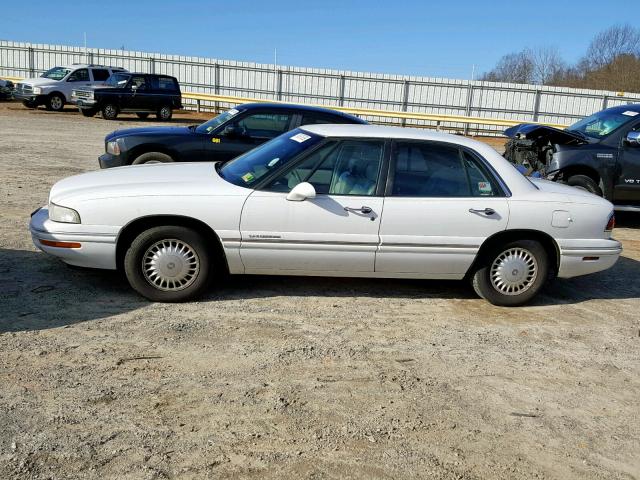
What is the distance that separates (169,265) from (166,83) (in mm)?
21896

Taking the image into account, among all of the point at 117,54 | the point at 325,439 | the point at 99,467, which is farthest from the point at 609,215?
the point at 117,54

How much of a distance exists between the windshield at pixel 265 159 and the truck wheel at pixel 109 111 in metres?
20.3

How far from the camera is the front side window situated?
5.54 m

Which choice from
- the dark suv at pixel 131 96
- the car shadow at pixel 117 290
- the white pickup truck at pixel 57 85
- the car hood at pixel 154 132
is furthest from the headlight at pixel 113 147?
the white pickup truck at pixel 57 85

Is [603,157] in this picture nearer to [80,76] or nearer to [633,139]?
[633,139]

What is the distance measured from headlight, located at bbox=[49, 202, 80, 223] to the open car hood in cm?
693

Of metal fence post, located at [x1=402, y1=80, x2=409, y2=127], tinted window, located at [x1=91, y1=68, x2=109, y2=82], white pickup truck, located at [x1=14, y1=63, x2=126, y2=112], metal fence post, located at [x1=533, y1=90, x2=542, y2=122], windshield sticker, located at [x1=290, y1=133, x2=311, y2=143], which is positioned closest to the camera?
windshield sticker, located at [x1=290, y1=133, x2=311, y2=143]

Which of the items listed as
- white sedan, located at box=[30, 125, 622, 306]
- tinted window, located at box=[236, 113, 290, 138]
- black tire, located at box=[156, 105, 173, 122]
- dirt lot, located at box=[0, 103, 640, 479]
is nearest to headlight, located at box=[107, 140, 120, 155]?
tinted window, located at box=[236, 113, 290, 138]

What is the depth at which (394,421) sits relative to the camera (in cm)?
382

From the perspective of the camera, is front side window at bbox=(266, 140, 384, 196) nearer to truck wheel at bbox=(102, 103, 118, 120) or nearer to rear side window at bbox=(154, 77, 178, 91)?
truck wheel at bbox=(102, 103, 118, 120)

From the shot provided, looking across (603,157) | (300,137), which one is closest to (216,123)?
(300,137)

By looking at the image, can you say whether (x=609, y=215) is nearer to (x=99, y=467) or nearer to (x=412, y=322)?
(x=412, y=322)

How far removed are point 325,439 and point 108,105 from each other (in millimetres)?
23491

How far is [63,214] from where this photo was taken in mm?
5336
